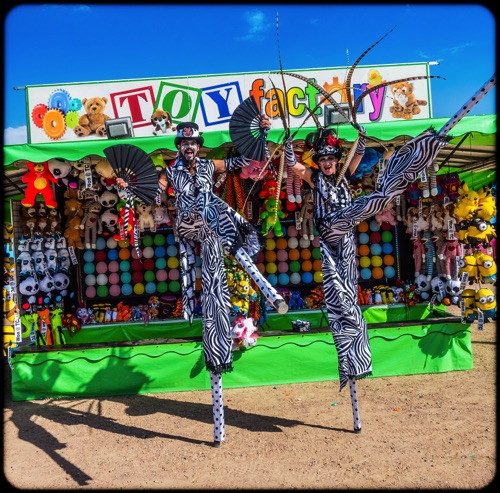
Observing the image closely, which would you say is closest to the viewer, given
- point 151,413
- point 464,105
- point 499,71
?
point 499,71

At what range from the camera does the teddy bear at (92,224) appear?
6.54 meters

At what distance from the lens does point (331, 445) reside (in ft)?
13.0

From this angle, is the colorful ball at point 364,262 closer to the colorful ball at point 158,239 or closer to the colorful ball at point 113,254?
the colorful ball at point 158,239

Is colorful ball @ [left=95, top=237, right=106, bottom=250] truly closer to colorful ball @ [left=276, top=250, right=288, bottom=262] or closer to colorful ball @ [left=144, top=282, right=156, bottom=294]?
colorful ball @ [left=144, top=282, right=156, bottom=294]

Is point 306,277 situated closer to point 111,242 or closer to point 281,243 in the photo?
point 281,243

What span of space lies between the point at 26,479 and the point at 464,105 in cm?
418

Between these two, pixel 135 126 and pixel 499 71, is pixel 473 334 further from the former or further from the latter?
pixel 135 126

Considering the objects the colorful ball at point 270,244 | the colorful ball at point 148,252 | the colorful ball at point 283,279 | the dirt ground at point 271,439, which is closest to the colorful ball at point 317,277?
the colorful ball at point 283,279

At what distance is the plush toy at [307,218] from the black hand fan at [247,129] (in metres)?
2.63

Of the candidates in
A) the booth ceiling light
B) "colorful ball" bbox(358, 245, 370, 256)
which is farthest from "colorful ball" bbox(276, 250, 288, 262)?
the booth ceiling light

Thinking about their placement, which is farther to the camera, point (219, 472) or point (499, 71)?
point (219, 472)

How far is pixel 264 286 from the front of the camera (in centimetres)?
303

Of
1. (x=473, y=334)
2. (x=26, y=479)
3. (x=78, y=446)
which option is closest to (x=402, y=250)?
(x=473, y=334)

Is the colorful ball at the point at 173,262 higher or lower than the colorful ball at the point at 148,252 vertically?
lower
